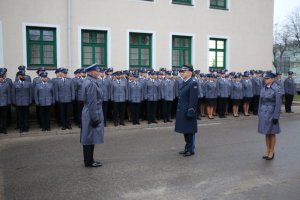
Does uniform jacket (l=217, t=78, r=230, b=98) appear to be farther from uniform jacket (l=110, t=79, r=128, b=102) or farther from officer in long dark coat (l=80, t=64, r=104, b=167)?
officer in long dark coat (l=80, t=64, r=104, b=167)

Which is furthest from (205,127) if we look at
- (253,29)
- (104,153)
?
(253,29)

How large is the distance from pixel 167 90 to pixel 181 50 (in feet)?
17.6

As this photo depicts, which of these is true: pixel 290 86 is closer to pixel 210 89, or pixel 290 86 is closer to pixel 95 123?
pixel 210 89

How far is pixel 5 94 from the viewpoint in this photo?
11.7 m

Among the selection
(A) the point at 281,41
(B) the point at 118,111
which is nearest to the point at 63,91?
(B) the point at 118,111

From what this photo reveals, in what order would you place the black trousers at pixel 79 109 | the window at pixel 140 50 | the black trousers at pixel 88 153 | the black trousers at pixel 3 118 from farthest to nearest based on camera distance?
the window at pixel 140 50, the black trousers at pixel 79 109, the black trousers at pixel 3 118, the black trousers at pixel 88 153

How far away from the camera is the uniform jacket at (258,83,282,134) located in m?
8.14

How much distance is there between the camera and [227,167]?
7.71 meters

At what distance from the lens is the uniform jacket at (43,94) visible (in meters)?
12.0

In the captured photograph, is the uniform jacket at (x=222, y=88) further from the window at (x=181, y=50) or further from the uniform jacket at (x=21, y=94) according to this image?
the uniform jacket at (x=21, y=94)

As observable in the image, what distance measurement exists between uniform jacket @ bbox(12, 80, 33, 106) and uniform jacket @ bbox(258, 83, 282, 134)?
24.4ft

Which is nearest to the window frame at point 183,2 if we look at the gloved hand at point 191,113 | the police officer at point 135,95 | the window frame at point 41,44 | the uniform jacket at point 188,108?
the window frame at point 41,44

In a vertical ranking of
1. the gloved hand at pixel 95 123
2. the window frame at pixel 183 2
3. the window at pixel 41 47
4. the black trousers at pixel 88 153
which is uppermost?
the window frame at pixel 183 2

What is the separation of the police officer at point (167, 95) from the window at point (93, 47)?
368 cm
